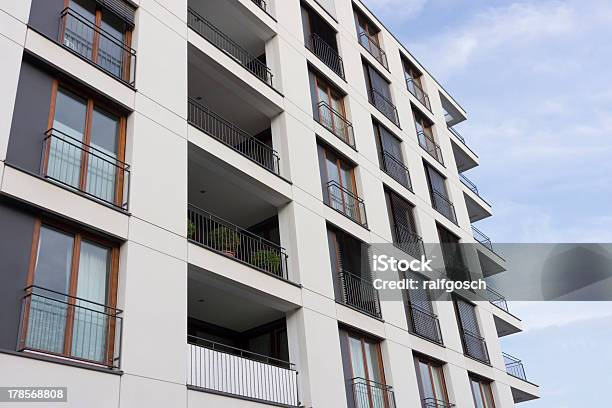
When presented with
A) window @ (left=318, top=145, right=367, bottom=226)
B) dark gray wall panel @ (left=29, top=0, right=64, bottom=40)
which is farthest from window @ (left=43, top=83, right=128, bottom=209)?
window @ (left=318, top=145, right=367, bottom=226)

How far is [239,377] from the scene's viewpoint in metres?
13.8

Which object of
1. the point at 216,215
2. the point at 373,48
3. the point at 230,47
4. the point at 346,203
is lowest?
the point at 216,215

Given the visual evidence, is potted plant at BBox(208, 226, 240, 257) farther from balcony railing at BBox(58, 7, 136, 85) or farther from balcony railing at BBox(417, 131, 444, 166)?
balcony railing at BBox(417, 131, 444, 166)

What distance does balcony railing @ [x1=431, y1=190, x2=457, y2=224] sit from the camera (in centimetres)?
2599

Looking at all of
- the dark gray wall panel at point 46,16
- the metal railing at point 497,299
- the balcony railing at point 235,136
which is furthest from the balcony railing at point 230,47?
the metal railing at point 497,299

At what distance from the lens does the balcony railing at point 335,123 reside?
20.6m

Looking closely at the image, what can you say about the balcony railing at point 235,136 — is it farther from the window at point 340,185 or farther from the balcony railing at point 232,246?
the balcony railing at point 232,246

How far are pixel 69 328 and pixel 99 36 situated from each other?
6571 millimetres

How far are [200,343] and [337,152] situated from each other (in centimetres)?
716

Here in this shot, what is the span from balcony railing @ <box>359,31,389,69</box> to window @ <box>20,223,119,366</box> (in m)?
17.1

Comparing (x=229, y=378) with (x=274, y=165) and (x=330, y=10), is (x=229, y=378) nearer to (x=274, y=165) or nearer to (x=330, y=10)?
(x=274, y=165)

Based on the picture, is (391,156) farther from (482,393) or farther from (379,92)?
(482,393)

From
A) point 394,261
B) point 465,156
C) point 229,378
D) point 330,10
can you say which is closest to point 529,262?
point 394,261

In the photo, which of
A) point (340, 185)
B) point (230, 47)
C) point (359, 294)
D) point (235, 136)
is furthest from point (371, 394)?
point (230, 47)
